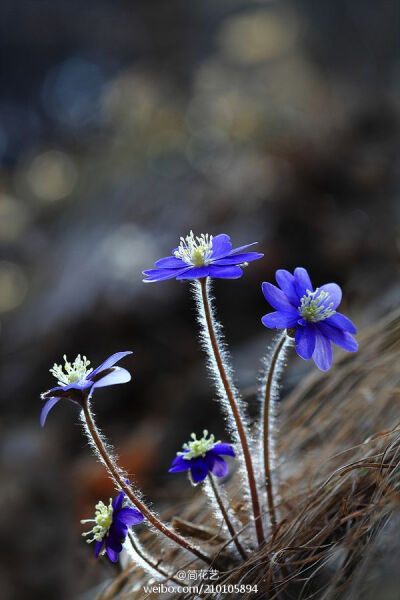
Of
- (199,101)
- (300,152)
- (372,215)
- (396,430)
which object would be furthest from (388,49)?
(396,430)

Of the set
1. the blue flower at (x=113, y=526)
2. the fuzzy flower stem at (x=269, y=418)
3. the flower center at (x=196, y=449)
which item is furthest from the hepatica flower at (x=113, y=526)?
the fuzzy flower stem at (x=269, y=418)

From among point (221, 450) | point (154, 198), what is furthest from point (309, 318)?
point (154, 198)

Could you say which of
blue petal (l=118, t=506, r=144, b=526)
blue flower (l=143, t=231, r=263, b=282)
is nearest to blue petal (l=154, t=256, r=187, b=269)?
blue flower (l=143, t=231, r=263, b=282)

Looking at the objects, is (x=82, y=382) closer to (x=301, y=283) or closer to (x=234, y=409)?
(x=234, y=409)

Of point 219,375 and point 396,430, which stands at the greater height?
point 219,375

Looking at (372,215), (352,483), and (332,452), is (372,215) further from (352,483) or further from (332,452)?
(352,483)
